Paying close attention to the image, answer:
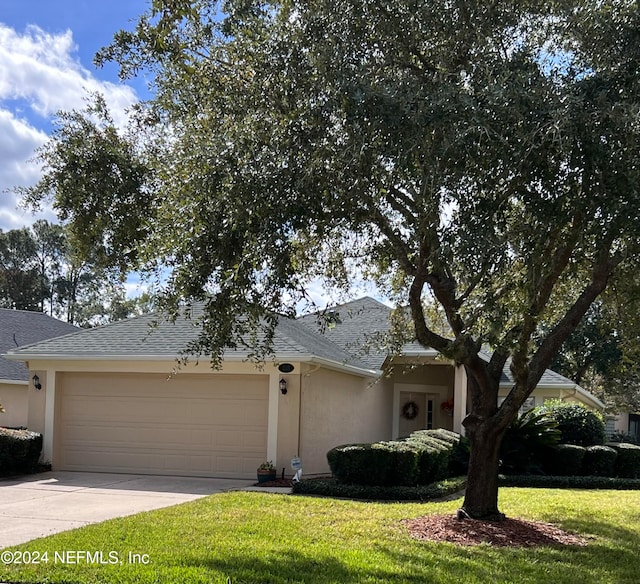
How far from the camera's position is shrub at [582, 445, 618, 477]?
670 inches

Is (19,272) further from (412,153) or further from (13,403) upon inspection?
(412,153)

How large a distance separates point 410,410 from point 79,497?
1173cm

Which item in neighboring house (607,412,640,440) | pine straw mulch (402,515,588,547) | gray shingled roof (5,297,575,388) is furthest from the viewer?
neighboring house (607,412,640,440)

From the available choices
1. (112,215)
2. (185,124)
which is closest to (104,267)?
(112,215)

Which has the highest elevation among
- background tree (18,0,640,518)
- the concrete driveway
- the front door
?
background tree (18,0,640,518)

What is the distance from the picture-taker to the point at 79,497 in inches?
465

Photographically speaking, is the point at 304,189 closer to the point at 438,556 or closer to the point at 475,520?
the point at 438,556

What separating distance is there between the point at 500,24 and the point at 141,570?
6619 mm

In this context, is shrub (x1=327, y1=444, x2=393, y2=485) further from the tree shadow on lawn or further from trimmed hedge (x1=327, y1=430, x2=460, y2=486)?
the tree shadow on lawn

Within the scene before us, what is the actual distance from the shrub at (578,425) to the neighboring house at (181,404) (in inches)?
158

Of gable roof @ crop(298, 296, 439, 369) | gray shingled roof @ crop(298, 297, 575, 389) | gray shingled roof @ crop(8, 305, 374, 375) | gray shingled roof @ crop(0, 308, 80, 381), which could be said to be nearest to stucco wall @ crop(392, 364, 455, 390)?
gray shingled roof @ crop(298, 297, 575, 389)

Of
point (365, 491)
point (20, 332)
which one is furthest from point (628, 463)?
point (20, 332)

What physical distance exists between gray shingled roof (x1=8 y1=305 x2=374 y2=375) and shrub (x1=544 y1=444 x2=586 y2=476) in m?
4.59

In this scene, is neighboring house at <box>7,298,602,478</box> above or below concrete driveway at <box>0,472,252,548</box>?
above
